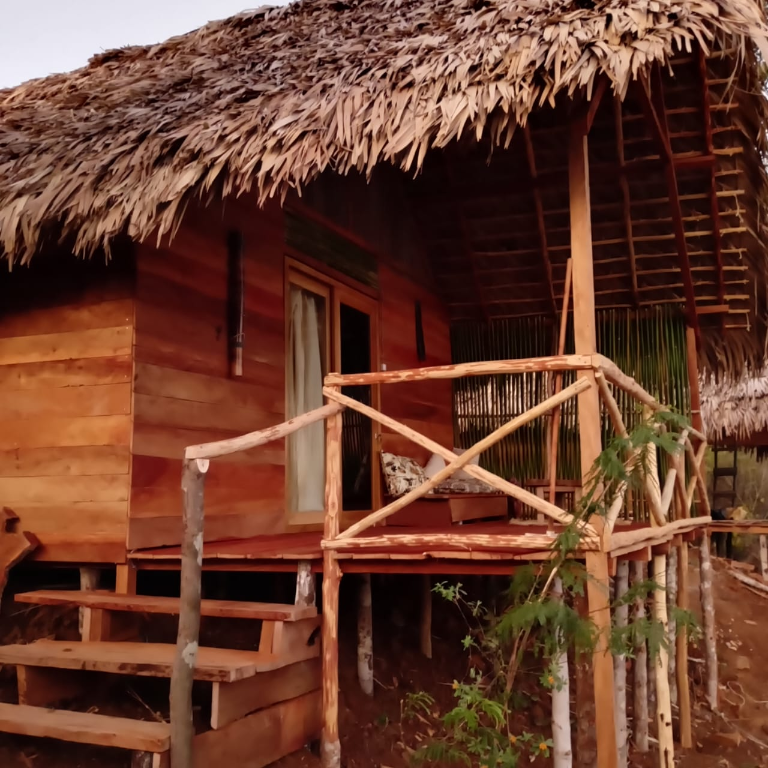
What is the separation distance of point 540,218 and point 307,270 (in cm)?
198

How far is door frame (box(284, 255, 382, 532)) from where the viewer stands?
16.9 feet

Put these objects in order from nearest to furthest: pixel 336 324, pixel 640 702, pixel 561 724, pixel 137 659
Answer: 1. pixel 137 659
2. pixel 561 724
3. pixel 640 702
4. pixel 336 324

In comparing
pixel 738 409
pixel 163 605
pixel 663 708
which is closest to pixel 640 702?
pixel 663 708

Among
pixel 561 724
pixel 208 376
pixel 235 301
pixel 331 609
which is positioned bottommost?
pixel 561 724

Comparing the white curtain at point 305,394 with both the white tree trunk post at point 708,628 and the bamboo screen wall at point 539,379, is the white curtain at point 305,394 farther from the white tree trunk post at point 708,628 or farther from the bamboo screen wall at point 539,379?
the white tree trunk post at point 708,628

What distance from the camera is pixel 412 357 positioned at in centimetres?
672

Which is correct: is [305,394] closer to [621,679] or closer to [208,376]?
[208,376]

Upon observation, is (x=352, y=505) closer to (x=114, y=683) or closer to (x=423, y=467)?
(x=423, y=467)

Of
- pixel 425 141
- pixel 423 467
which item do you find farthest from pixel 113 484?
pixel 423 467

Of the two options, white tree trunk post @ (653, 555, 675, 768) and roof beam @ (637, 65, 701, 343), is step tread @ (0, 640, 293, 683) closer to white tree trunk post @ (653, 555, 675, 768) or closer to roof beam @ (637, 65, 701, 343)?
white tree trunk post @ (653, 555, 675, 768)

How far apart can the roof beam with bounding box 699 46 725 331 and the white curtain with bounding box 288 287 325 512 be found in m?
2.74

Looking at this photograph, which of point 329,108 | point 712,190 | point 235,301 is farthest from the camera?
point 712,190

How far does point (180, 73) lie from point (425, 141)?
2.20 metres

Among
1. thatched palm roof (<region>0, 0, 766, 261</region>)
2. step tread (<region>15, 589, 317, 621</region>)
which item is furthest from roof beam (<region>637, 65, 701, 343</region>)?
step tread (<region>15, 589, 317, 621</region>)
